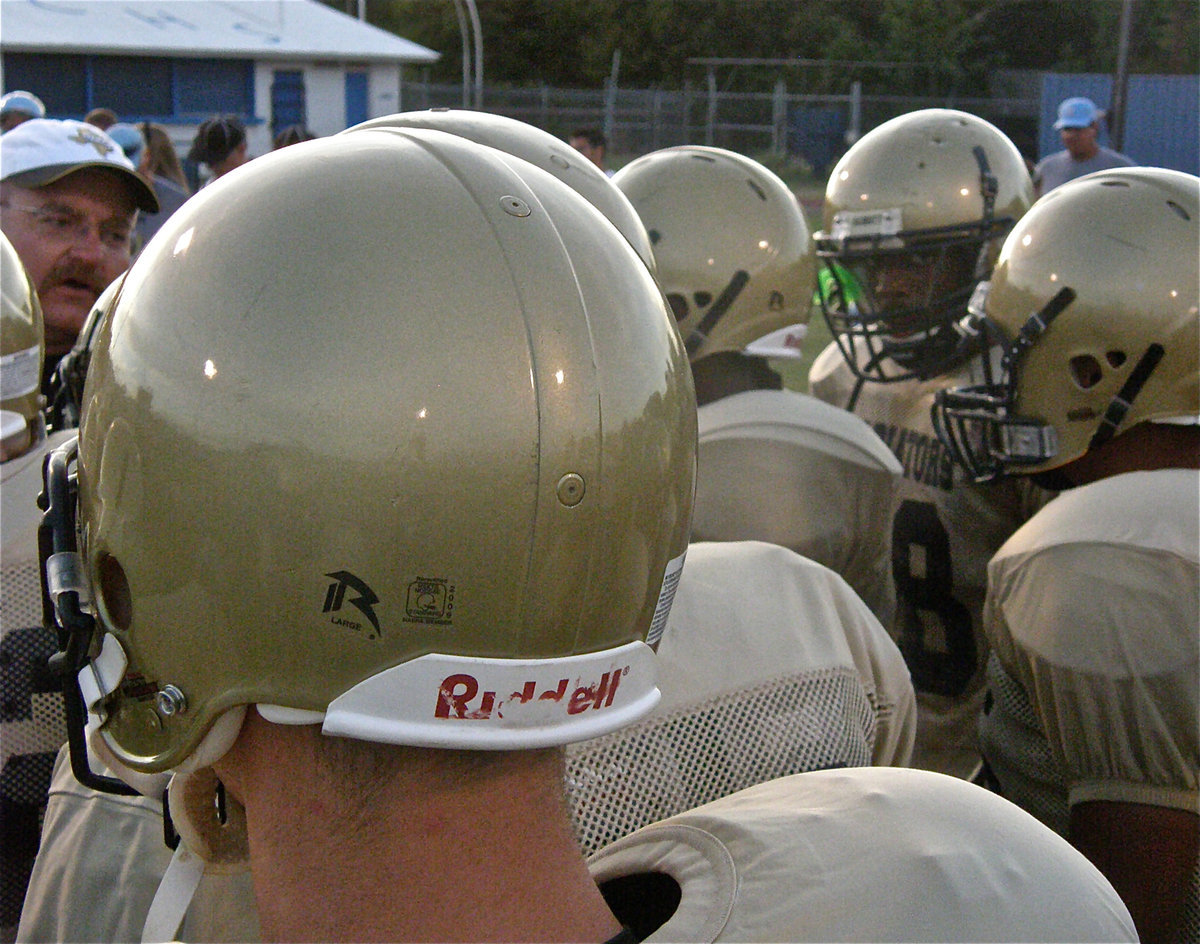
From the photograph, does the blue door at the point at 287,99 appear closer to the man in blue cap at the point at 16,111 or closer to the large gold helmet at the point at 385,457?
the man in blue cap at the point at 16,111

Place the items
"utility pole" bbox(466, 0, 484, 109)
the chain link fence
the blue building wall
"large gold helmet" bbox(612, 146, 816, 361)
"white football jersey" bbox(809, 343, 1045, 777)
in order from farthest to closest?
the chain link fence
"utility pole" bbox(466, 0, 484, 109)
the blue building wall
"large gold helmet" bbox(612, 146, 816, 361)
"white football jersey" bbox(809, 343, 1045, 777)

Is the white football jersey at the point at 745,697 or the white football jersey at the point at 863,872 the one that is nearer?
the white football jersey at the point at 863,872

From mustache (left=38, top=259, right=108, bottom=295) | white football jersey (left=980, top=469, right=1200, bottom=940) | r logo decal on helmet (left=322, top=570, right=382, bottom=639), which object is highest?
r logo decal on helmet (left=322, top=570, right=382, bottom=639)

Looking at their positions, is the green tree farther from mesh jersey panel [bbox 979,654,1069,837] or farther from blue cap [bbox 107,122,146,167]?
mesh jersey panel [bbox 979,654,1069,837]

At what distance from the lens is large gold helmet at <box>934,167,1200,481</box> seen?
106 inches

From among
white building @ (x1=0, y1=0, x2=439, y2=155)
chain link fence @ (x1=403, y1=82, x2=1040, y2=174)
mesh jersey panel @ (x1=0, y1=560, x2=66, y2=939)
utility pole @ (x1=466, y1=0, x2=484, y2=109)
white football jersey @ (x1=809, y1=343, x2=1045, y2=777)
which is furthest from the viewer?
chain link fence @ (x1=403, y1=82, x2=1040, y2=174)

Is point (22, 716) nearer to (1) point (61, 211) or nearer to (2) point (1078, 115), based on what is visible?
(1) point (61, 211)

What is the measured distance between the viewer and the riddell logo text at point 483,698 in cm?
111

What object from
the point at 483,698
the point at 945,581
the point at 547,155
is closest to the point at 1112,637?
the point at 945,581

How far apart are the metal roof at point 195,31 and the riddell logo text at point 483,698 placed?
20.6m

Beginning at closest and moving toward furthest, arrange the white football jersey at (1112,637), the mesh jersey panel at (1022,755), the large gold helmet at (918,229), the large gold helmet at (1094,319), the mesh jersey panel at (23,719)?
the mesh jersey panel at (23,719), the white football jersey at (1112,637), the mesh jersey panel at (1022,755), the large gold helmet at (1094,319), the large gold helmet at (918,229)

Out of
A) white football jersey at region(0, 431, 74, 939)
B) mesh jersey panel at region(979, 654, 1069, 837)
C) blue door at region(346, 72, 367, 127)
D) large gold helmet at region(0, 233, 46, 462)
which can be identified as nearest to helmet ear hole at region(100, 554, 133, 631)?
white football jersey at region(0, 431, 74, 939)

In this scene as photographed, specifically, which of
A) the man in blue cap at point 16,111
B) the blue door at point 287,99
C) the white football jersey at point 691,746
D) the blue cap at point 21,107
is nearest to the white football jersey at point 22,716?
the white football jersey at point 691,746

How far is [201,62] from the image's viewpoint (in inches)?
861
